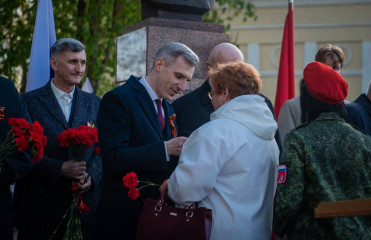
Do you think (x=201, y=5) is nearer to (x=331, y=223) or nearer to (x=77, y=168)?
(x=77, y=168)

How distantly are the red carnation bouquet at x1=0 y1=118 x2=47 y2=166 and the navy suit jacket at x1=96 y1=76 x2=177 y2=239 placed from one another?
1.36 feet

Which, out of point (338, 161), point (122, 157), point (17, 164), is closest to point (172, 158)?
point (122, 157)

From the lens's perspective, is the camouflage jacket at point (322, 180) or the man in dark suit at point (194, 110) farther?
the man in dark suit at point (194, 110)

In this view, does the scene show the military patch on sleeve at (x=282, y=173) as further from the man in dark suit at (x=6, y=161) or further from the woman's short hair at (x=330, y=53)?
the woman's short hair at (x=330, y=53)

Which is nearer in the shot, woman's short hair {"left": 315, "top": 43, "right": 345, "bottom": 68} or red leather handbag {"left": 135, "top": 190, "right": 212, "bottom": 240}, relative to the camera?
red leather handbag {"left": 135, "top": 190, "right": 212, "bottom": 240}

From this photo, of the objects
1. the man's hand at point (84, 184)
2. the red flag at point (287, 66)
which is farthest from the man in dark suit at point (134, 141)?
the red flag at point (287, 66)

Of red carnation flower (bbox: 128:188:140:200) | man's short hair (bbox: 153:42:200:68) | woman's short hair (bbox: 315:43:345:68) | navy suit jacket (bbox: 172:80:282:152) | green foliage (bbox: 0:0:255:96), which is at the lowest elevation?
red carnation flower (bbox: 128:188:140:200)

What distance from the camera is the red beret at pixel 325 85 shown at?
3375 mm

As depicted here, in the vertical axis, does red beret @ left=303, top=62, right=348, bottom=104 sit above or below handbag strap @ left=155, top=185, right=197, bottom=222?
above

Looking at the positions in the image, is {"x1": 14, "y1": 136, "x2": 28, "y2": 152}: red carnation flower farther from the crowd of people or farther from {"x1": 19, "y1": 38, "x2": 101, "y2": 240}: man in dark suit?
A: {"x1": 19, "y1": 38, "x2": 101, "y2": 240}: man in dark suit

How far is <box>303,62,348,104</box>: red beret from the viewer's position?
3375 millimetres

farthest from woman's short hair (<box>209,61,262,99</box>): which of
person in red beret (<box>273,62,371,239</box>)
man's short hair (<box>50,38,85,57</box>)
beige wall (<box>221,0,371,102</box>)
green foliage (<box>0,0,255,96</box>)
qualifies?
beige wall (<box>221,0,371,102</box>)

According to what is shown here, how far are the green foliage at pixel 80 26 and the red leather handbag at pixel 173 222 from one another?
8.26 metres

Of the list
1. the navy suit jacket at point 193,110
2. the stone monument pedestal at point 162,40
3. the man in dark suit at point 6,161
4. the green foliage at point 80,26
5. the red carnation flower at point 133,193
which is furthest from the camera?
the green foliage at point 80,26
